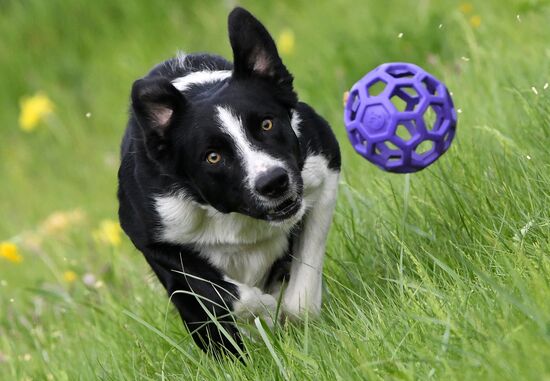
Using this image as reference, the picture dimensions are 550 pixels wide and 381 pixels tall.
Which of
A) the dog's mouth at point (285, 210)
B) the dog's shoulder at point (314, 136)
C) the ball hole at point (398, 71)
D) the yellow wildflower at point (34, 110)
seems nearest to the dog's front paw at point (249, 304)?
the dog's mouth at point (285, 210)

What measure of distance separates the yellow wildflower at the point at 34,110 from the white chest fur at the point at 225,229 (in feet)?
17.3

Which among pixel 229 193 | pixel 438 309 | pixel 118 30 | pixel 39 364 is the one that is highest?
pixel 118 30

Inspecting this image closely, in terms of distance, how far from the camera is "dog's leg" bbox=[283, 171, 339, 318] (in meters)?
3.82

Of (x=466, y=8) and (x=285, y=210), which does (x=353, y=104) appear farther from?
(x=466, y=8)

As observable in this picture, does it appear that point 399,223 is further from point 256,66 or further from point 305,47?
point 305,47

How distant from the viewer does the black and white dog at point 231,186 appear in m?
3.60

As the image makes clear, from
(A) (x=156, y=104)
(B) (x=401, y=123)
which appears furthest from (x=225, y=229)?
(B) (x=401, y=123)

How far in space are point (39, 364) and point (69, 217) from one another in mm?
2542

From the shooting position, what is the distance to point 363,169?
5.08m

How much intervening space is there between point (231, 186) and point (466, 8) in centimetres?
372

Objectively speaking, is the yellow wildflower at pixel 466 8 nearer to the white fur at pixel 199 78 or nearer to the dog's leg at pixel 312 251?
the white fur at pixel 199 78

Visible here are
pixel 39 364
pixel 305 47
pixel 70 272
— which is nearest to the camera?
pixel 39 364

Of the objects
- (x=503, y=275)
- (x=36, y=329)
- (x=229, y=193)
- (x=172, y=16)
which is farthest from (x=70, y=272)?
(x=172, y=16)

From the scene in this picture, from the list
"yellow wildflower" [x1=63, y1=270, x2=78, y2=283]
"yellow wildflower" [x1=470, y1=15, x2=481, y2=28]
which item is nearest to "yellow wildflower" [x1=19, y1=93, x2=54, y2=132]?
"yellow wildflower" [x1=63, y1=270, x2=78, y2=283]
